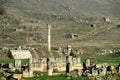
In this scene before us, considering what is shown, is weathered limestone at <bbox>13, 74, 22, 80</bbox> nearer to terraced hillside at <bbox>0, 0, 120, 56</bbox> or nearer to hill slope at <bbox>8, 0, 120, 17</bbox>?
terraced hillside at <bbox>0, 0, 120, 56</bbox>

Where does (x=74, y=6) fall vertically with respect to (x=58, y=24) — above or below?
above

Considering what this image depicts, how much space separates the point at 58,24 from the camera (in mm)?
97812

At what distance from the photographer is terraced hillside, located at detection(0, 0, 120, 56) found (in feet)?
278

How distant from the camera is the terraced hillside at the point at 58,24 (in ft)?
278

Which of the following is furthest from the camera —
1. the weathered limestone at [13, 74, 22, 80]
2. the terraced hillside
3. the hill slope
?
the hill slope

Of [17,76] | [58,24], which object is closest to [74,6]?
[58,24]

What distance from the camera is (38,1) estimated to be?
120 m

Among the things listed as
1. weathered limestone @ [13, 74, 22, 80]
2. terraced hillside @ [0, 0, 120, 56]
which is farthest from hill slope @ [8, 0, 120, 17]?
weathered limestone @ [13, 74, 22, 80]

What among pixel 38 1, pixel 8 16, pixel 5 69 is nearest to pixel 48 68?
pixel 5 69

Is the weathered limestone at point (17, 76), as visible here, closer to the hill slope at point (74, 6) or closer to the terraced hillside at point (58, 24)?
the terraced hillside at point (58, 24)

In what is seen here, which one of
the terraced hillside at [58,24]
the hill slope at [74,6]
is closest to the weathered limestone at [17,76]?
the terraced hillside at [58,24]

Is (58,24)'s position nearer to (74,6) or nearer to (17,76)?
(74,6)

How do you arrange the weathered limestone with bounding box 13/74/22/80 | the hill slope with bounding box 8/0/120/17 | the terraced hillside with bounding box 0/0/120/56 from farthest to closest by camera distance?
the hill slope with bounding box 8/0/120/17, the terraced hillside with bounding box 0/0/120/56, the weathered limestone with bounding box 13/74/22/80

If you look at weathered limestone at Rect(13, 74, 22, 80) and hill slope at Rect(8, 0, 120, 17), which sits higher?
hill slope at Rect(8, 0, 120, 17)
